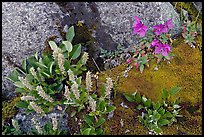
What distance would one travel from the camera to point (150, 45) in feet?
11.1

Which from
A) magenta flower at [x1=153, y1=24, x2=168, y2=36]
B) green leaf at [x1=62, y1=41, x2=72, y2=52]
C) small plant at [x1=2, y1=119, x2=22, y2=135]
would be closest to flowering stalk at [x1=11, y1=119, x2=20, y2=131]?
small plant at [x1=2, y1=119, x2=22, y2=135]

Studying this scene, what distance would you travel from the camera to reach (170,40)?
3.55 meters

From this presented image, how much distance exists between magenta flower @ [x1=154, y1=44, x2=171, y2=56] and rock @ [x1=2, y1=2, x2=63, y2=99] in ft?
3.35

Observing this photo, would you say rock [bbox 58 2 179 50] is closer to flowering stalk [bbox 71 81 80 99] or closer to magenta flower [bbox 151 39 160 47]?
magenta flower [bbox 151 39 160 47]

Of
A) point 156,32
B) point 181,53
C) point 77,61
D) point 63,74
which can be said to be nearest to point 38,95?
point 63,74

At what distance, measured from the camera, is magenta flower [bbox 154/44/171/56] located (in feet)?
11.0

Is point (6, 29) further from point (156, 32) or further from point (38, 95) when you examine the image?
point (156, 32)

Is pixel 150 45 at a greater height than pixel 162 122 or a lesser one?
greater

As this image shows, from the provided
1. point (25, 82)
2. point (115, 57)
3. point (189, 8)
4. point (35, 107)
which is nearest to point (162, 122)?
point (115, 57)

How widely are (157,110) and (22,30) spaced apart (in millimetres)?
1554

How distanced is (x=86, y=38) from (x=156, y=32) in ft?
2.58

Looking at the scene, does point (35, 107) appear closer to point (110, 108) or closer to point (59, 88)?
point (59, 88)

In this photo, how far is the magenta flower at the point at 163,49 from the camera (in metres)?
3.35

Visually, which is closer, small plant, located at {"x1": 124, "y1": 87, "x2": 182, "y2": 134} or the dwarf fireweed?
small plant, located at {"x1": 124, "y1": 87, "x2": 182, "y2": 134}
